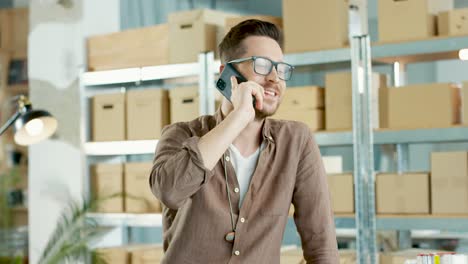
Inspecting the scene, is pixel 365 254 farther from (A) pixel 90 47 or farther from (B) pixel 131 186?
(A) pixel 90 47

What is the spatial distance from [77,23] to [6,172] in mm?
1113

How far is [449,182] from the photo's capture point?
374cm

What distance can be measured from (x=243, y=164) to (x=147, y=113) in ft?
9.39

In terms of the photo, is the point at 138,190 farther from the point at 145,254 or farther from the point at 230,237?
the point at 230,237

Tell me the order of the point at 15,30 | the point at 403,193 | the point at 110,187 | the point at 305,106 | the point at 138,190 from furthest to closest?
the point at 15,30, the point at 110,187, the point at 138,190, the point at 305,106, the point at 403,193

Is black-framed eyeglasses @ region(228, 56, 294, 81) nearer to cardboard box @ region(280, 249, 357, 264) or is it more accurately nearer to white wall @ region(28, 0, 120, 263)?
cardboard box @ region(280, 249, 357, 264)

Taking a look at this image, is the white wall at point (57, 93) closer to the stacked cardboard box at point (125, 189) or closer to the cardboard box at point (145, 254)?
the stacked cardboard box at point (125, 189)

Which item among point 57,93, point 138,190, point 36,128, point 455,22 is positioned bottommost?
point 138,190

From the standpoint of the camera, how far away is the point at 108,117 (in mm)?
4934

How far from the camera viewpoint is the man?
5.88 feet

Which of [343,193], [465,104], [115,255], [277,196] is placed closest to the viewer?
[277,196]

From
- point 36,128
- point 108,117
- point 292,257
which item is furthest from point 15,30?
point 292,257

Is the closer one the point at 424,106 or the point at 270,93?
the point at 270,93

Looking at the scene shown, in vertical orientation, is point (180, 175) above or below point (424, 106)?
below
